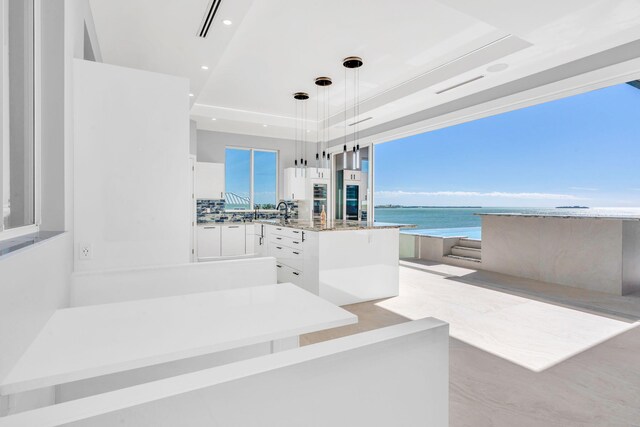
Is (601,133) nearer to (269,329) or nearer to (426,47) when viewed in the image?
(426,47)

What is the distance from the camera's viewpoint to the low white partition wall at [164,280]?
156 cm

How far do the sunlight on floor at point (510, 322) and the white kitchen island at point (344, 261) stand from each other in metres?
0.31

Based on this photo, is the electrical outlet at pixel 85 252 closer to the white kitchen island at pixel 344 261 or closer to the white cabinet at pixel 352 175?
the white kitchen island at pixel 344 261

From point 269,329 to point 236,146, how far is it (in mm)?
7086

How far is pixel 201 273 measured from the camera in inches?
68.4

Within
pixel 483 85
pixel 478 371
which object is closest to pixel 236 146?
pixel 483 85

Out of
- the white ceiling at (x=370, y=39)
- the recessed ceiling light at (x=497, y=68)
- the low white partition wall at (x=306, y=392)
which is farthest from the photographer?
the recessed ceiling light at (x=497, y=68)

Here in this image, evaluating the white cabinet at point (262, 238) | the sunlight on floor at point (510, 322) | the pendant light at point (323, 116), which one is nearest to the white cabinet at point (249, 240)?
the white cabinet at point (262, 238)

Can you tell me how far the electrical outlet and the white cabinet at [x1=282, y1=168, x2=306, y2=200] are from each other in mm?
5736

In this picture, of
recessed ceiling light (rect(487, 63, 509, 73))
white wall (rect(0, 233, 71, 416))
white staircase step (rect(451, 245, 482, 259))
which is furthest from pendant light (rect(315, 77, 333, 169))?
white wall (rect(0, 233, 71, 416))

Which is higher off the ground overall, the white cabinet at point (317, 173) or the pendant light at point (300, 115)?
the pendant light at point (300, 115)

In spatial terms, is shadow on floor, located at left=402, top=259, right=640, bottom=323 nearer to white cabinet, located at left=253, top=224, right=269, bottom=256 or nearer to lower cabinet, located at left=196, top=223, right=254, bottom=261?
white cabinet, located at left=253, top=224, right=269, bottom=256

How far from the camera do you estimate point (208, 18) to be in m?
2.88

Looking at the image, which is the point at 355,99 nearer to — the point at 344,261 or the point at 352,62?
the point at 352,62
